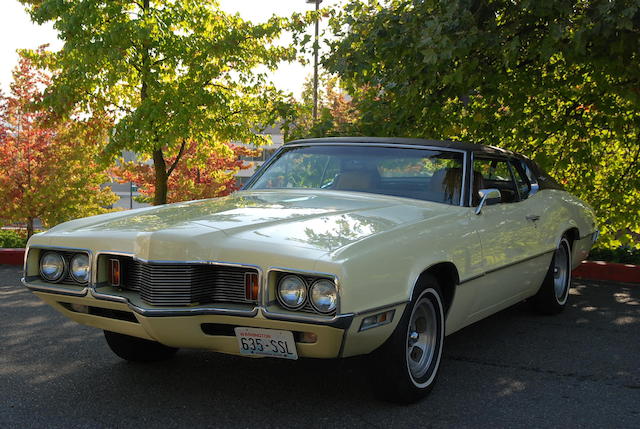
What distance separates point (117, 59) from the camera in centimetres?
1415

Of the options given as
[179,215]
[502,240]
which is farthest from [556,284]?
[179,215]

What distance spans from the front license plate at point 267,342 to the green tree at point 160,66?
11.6 metres

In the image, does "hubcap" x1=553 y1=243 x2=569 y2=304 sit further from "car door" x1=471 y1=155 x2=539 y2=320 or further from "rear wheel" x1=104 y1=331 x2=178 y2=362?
"rear wheel" x1=104 y1=331 x2=178 y2=362

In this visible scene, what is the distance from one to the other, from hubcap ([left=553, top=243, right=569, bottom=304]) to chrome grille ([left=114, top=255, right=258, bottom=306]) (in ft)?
12.6

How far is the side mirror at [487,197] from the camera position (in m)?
4.70

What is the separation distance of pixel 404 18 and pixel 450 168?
155 inches

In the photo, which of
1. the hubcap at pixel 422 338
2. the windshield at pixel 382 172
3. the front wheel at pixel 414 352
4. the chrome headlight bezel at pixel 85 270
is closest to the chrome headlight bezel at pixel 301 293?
the front wheel at pixel 414 352

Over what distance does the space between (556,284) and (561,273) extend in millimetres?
129

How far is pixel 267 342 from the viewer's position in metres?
3.35

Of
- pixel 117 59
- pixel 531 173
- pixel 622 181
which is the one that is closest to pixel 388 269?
pixel 531 173

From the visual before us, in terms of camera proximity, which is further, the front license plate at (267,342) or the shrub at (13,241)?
the shrub at (13,241)

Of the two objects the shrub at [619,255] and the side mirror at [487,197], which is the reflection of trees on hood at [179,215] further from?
the shrub at [619,255]

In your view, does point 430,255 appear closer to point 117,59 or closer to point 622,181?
point 622,181

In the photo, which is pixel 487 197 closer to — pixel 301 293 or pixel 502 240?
pixel 502 240
